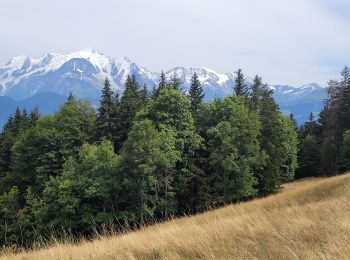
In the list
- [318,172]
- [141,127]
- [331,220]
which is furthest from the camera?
[318,172]

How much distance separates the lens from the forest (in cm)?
4259

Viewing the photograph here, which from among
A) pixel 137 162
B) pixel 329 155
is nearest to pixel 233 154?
pixel 137 162

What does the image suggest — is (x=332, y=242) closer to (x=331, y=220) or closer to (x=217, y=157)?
(x=331, y=220)

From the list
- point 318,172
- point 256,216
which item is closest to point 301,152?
point 318,172

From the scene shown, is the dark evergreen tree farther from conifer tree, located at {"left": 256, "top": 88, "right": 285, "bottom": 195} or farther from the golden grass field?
the golden grass field

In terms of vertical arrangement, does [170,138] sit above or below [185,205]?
above

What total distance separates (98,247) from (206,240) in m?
2.03

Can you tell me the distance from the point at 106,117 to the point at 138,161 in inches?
577

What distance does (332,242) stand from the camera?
6121 mm

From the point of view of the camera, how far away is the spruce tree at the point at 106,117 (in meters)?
54.0

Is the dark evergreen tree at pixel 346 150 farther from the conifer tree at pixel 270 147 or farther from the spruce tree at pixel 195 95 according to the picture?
the spruce tree at pixel 195 95

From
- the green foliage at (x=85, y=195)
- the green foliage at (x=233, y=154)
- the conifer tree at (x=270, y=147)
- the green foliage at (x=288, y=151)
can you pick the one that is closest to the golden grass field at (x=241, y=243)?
the green foliage at (x=85, y=195)

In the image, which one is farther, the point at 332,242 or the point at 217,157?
the point at 217,157

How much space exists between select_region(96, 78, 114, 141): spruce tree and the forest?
0.13m
